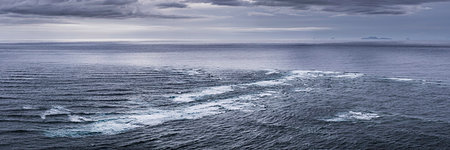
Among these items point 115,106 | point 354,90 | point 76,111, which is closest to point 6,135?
point 76,111

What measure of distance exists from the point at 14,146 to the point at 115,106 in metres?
21.2

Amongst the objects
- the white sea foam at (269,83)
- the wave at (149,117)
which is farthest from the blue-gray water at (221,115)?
the white sea foam at (269,83)

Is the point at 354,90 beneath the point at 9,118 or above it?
beneath

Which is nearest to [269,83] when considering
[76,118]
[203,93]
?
[203,93]

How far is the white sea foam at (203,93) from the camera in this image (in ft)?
220

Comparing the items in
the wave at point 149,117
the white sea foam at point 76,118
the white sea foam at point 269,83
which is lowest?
the white sea foam at point 269,83

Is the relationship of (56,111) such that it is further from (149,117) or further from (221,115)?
(221,115)

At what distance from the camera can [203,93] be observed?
73.5 m

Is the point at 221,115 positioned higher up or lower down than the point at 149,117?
lower down

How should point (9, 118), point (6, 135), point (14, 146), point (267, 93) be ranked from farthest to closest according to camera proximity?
point (267, 93), point (9, 118), point (6, 135), point (14, 146)

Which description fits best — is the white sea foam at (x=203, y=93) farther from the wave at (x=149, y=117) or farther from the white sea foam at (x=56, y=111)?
the white sea foam at (x=56, y=111)

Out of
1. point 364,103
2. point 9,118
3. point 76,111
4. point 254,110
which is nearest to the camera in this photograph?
point 9,118

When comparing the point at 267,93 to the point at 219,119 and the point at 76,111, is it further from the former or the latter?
the point at 76,111

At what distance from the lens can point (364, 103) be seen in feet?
211
